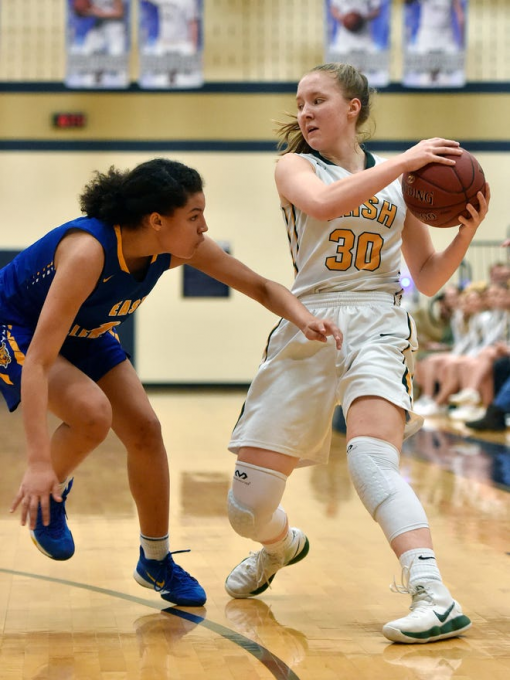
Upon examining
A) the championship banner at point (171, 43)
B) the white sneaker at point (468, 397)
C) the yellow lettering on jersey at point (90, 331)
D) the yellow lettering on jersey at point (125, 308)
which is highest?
the championship banner at point (171, 43)

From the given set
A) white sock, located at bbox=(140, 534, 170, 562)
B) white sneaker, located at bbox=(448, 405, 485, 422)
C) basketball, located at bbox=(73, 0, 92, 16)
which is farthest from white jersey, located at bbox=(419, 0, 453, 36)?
white sock, located at bbox=(140, 534, 170, 562)

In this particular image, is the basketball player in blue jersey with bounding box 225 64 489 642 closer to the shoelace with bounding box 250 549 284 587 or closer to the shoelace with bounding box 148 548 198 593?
the shoelace with bounding box 250 549 284 587

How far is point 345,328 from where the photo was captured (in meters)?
3.10

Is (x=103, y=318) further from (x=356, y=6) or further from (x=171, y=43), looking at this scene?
(x=356, y=6)

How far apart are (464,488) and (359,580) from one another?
229 centimetres

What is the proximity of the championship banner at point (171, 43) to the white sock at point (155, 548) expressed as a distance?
9648 millimetres

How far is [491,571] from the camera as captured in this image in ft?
12.2

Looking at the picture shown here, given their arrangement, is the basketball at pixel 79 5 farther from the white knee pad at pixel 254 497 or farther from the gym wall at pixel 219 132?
the white knee pad at pixel 254 497

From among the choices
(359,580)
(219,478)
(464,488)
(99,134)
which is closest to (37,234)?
(99,134)

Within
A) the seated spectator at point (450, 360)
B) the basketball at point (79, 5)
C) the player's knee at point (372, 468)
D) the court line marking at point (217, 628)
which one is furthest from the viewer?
the basketball at point (79, 5)

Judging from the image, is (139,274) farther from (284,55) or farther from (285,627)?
(284,55)

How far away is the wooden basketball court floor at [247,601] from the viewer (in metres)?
2.62

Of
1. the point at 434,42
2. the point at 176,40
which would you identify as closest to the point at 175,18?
the point at 176,40

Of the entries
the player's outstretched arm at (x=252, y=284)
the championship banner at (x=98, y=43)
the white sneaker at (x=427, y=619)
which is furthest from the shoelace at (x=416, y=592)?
the championship banner at (x=98, y=43)
